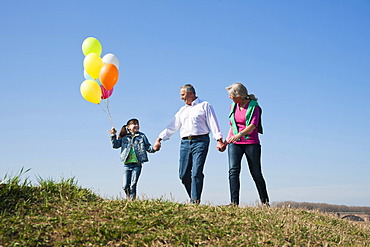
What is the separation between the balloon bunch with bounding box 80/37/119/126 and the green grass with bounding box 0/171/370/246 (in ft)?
9.16

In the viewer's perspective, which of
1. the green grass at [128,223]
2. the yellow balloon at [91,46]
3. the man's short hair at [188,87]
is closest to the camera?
the green grass at [128,223]

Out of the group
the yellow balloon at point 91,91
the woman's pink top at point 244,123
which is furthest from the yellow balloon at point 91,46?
the woman's pink top at point 244,123

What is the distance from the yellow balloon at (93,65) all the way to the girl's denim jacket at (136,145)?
4.81 feet

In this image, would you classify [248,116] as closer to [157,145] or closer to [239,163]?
[239,163]

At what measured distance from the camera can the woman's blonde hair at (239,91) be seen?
7.66m

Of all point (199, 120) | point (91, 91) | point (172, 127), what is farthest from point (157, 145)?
point (91, 91)

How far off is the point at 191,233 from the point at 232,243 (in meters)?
0.51

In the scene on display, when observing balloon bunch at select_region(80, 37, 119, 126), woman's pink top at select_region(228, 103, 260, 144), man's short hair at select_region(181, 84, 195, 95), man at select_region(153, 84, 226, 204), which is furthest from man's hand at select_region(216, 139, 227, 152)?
balloon bunch at select_region(80, 37, 119, 126)

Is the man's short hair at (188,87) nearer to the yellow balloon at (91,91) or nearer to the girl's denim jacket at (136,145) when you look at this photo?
the girl's denim jacket at (136,145)

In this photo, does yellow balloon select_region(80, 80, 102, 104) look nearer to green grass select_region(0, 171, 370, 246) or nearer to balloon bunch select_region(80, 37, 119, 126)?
balloon bunch select_region(80, 37, 119, 126)

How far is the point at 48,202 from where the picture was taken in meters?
5.76

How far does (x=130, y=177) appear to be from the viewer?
8.98 m

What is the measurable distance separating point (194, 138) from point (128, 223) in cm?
287

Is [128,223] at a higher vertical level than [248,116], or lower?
lower
